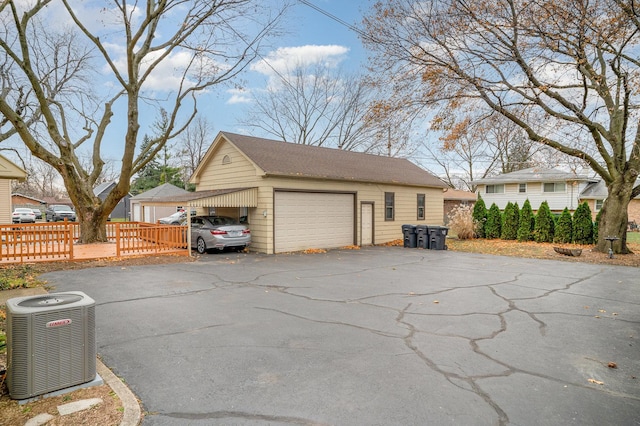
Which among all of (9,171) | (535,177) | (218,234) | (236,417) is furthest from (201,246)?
(535,177)

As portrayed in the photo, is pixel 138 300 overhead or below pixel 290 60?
below

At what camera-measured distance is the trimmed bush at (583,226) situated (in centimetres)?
1689

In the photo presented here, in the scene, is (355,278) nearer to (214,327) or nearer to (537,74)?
(214,327)

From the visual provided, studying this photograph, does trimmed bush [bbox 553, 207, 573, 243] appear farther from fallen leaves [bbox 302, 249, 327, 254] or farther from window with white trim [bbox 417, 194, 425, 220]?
fallen leaves [bbox 302, 249, 327, 254]

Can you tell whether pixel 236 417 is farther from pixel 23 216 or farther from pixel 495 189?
pixel 23 216

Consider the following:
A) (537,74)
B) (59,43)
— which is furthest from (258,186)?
(59,43)

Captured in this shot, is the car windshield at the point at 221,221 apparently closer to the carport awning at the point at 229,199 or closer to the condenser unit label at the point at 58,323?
the carport awning at the point at 229,199

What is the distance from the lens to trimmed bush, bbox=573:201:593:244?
16.9 m

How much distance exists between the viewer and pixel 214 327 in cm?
508

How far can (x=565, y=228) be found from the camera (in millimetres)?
17438

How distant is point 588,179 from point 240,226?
29.4 m

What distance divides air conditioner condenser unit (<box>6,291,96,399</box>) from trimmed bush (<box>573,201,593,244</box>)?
19749 millimetres

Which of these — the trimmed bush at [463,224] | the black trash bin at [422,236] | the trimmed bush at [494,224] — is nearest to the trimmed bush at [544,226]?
the trimmed bush at [494,224]

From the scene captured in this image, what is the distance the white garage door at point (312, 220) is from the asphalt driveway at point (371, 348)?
5.74 meters
